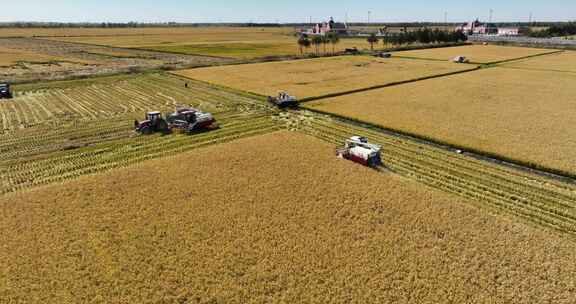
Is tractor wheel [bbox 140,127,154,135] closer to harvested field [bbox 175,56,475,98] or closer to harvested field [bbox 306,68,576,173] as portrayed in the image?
harvested field [bbox 306,68,576,173]

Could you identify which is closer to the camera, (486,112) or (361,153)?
(361,153)

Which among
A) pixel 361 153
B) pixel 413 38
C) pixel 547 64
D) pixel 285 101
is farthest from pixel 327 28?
pixel 361 153

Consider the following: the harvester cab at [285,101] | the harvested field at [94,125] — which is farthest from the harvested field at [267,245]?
the harvester cab at [285,101]

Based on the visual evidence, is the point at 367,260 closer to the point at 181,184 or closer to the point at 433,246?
the point at 433,246

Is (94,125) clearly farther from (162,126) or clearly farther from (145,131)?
(162,126)

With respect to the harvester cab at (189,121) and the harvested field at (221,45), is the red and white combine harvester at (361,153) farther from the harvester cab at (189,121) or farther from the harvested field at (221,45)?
the harvested field at (221,45)

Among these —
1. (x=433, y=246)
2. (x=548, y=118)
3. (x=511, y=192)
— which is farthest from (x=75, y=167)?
(x=548, y=118)
